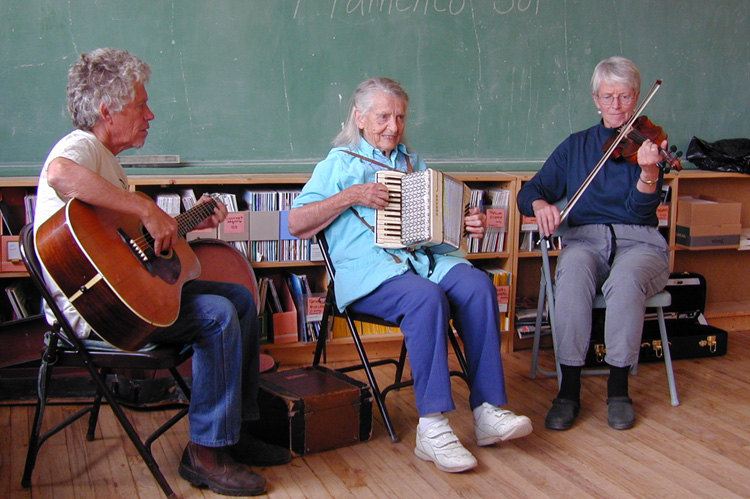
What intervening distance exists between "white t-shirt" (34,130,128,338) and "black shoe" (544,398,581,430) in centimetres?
157

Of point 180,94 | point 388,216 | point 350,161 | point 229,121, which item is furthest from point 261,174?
point 388,216

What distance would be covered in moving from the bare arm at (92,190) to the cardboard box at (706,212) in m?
2.72

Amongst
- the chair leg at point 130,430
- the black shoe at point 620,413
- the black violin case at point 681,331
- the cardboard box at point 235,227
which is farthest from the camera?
the black violin case at point 681,331

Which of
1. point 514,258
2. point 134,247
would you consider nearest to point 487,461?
point 134,247

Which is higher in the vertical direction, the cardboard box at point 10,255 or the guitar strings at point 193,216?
the guitar strings at point 193,216

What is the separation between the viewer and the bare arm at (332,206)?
7.99 ft

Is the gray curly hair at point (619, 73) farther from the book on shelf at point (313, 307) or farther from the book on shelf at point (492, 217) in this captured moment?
the book on shelf at point (313, 307)

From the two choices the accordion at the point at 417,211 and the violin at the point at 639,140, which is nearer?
the accordion at the point at 417,211

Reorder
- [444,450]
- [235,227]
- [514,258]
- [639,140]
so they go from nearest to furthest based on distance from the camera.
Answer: [444,450] < [639,140] < [235,227] < [514,258]

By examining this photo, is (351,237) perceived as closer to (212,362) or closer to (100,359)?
(212,362)

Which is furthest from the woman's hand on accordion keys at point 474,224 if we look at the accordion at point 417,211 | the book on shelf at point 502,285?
the book on shelf at point 502,285

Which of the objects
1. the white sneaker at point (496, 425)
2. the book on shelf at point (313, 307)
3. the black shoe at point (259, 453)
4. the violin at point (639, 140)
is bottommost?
the black shoe at point (259, 453)

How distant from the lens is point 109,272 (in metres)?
1.90

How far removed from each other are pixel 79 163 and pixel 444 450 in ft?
4.36
